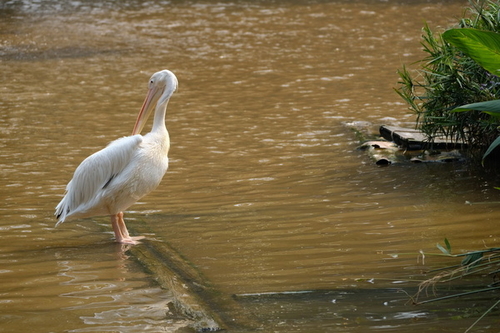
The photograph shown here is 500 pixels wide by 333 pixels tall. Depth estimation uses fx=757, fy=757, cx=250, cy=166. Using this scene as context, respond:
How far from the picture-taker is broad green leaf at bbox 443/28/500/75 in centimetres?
315

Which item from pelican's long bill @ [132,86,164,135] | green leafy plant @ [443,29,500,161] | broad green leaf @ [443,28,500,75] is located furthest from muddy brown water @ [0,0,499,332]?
broad green leaf @ [443,28,500,75]

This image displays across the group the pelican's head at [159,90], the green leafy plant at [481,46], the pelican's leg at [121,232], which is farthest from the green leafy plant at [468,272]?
the pelican's head at [159,90]

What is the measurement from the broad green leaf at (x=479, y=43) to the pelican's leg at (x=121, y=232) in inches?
96.6

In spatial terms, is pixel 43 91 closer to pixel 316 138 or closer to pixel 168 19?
pixel 316 138

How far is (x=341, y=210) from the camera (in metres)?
5.05

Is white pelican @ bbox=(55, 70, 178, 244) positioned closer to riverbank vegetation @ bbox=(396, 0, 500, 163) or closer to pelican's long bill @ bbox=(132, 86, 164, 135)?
pelican's long bill @ bbox=(132, 86, 164, 135)

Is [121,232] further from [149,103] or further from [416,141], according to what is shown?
[416,141]

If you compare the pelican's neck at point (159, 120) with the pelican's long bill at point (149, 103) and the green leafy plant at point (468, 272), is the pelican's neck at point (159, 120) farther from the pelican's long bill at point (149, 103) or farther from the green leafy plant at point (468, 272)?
the green leafy plant at point (468, 272)

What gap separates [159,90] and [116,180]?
865mm

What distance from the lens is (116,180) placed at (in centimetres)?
491

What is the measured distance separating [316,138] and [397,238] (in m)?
2.73

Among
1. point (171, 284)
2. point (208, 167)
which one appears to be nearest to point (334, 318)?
point (171, 284)

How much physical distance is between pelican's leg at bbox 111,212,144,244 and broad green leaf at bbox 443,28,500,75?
8.05ft

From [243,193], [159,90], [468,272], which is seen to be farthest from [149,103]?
[468,272]
